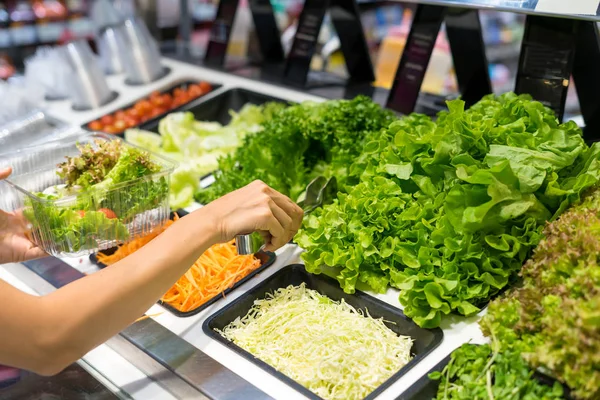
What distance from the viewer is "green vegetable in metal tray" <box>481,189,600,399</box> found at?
4.16ft

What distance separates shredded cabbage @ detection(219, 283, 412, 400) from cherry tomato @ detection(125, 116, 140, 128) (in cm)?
175

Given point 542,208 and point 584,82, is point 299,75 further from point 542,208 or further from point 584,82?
point 542,208

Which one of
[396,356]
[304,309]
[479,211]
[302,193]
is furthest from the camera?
[302,193]

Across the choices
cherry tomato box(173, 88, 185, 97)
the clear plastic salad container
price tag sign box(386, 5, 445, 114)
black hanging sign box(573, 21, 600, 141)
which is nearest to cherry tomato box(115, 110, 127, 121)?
cherry tomato box(173, 88, 185, 97)

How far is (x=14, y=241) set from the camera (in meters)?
2.04

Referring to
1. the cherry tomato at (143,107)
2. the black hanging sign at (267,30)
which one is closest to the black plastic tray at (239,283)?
the cherry tomato at (143,107)

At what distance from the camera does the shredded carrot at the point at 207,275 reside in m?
1.98

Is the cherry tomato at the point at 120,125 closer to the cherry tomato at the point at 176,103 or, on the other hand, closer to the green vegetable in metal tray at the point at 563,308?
the cherry tomato at the point at 176,103

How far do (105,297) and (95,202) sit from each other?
1.94 ft

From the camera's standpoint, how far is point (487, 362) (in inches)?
58.3

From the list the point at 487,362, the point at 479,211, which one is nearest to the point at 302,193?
the point at 479,211

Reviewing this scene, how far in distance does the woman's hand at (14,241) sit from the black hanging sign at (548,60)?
1.90 metres

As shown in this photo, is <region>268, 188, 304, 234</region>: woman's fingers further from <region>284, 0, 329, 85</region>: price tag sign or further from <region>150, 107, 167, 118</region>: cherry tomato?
<region>150, 107, 167, 118</region>: cherry tomato

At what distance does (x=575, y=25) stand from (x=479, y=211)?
3.52 ft
